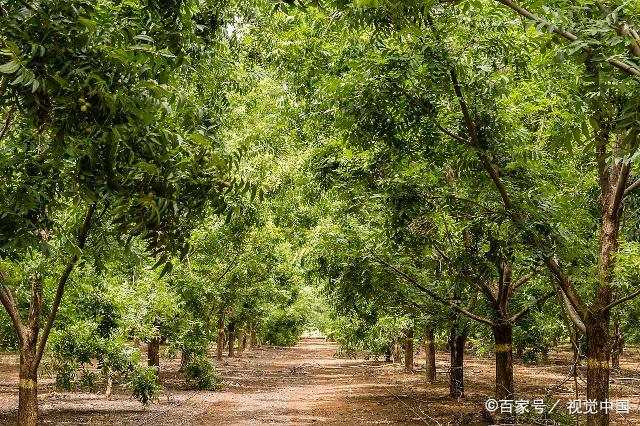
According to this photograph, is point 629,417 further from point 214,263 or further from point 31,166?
point 31,166

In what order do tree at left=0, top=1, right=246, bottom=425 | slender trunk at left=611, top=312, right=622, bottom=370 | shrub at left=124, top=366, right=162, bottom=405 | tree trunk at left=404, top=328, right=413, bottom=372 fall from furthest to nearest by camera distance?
1. tree trunk at left=404, top=328, right=413, bottom=372
2. shrub at left=124, top=366, right=162, bottom=405
3. slender trunk at left=611, top=312, right=622, bottom=370
4. tree at left=0, top=1, right=246, bottom=425

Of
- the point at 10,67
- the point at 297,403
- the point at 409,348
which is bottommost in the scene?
the point at 297,403

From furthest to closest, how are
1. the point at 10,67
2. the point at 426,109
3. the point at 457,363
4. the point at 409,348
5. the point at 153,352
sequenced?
the point at 409,348
the point at 153,352
the point at 457,363
the point at 426,109
the point at 10,67

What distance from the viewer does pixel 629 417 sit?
752 inches

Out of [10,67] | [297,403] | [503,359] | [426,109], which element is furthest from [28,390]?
[297,403]

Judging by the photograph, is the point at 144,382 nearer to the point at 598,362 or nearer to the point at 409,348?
the point at 598,362

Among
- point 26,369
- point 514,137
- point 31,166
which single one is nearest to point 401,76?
point 514,137

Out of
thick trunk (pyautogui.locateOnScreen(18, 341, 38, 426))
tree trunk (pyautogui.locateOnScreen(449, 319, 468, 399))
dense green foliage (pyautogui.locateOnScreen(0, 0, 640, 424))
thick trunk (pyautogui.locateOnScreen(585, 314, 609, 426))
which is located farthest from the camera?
tree trunk (pyautogui.locateOnScreen(449, 319, 468, 399))

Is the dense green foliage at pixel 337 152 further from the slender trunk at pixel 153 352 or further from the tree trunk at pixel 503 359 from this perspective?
the slender trunk at pixel 153 352

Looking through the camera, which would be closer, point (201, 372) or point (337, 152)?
point (337, 152)

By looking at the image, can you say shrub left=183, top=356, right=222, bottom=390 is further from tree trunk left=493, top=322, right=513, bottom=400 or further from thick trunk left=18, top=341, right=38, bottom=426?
thick trunk left=18, top=341, right=38, bottom=426

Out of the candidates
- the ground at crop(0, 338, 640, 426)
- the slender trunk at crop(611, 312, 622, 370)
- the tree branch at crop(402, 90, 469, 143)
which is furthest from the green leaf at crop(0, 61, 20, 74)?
the slender trunk at crop(611, 312, 622, 370)

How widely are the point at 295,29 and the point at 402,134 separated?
3822 millimetres

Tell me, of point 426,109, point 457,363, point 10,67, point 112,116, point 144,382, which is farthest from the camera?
point 457,363
